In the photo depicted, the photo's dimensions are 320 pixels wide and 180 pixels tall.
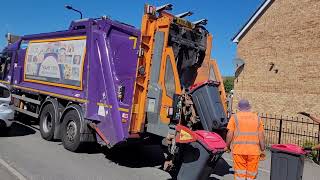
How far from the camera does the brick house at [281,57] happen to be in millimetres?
17188

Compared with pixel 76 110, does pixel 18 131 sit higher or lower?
lower

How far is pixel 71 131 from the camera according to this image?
369 inches

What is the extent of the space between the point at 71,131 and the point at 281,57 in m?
12.2

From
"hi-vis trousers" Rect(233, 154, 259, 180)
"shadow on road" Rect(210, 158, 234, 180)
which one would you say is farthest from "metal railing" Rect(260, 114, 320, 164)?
"hi-vis trousers" Rect(233, 154, 259, 180)

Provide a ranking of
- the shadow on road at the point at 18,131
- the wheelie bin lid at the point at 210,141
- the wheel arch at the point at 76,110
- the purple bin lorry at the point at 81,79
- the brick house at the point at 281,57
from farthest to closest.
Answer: the brick house at the point at 281,57
the shadow on road at the point at 18,131
the wheel arch at the point at 76,110
the purple bin lorry at the point at 81,79
the wheelie bin lid at the point at 210,141

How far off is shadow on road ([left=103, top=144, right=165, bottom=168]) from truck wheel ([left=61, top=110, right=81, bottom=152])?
2.55 ft

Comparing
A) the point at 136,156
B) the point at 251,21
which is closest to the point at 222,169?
the point at 136,156

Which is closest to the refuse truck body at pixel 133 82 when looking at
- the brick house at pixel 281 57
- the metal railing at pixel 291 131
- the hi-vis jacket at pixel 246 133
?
the hi-vis jacket at pixel 246 133

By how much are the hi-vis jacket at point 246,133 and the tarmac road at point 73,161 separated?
7.49 feet

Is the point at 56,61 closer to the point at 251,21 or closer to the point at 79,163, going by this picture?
the point at 79,163

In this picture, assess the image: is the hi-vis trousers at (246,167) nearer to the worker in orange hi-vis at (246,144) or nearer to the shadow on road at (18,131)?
the worker in orange hi-vis at (246,144)

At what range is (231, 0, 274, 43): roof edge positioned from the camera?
19570mm

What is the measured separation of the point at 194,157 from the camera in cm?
628

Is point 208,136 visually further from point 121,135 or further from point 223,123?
point 121,135
